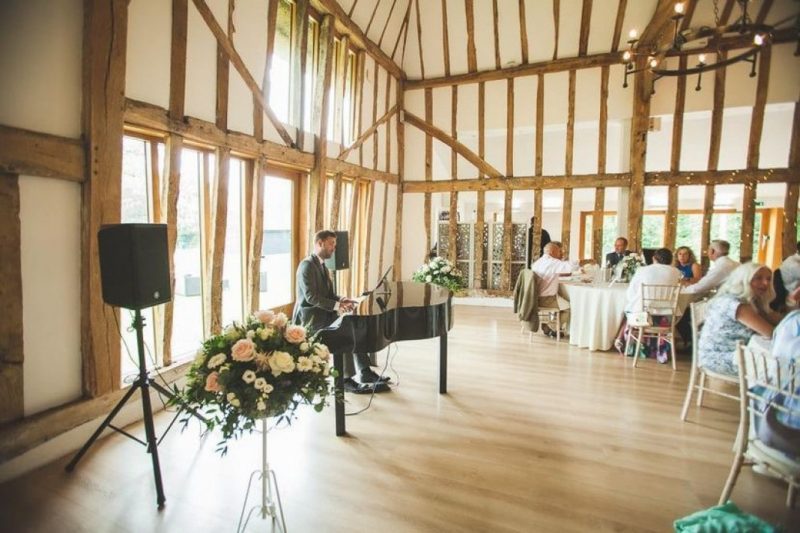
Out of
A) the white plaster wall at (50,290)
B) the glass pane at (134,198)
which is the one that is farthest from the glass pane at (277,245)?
the white plaster wall at (50,290)

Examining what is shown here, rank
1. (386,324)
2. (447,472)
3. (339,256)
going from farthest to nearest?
1. (339,256)
2. (386,324)
3. (447,472)

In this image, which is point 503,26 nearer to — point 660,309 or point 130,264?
point 660,309

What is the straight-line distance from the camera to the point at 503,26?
25.0ft

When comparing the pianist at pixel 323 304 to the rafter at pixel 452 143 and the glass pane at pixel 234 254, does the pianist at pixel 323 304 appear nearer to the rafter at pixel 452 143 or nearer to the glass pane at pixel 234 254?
the glass pane at pixel 234 254

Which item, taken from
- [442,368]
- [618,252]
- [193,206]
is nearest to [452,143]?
[618,252]

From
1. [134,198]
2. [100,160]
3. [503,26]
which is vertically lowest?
[134,198]

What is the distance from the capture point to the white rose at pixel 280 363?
1852 mm

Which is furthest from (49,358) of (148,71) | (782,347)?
(782,347)

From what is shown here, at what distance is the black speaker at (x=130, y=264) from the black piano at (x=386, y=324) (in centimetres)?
112

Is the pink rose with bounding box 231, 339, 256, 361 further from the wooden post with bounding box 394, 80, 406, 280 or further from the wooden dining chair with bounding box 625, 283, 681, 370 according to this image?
the wooden post with bounding box 394, 80, 406, 280

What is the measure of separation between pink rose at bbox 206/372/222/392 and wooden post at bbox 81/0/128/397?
6.05ft

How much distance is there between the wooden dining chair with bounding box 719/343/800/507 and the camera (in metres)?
2.13

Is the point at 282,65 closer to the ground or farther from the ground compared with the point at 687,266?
farther from the ground

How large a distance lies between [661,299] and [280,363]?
4663 mm
